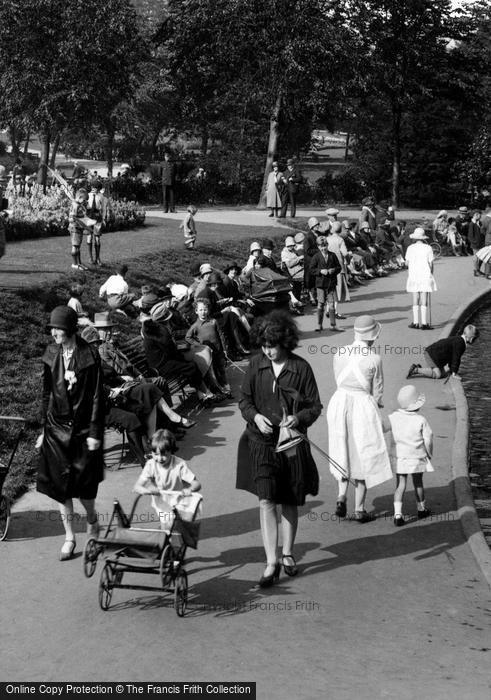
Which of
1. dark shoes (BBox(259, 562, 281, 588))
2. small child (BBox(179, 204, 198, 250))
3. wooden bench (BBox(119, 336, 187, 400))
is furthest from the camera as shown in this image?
small child (BBox(179, 204, 198, 250))

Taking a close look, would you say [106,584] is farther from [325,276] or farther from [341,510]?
[325,276]

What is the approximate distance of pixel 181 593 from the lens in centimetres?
795

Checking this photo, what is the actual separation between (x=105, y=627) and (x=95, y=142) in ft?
200

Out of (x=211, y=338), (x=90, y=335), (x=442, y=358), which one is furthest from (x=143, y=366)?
(x=442, y=358)

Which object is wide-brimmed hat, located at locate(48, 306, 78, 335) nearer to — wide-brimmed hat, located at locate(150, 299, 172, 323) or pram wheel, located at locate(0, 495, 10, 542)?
pram wheel, located at locate(0, 495, 10, 542)

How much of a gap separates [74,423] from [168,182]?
25.1 metres

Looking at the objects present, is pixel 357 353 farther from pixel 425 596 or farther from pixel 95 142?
pixel 95 142

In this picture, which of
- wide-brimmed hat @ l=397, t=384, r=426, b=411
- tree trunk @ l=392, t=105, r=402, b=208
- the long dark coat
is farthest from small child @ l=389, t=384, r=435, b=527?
tree trunk @ l=392, t=105, r=402, b=208

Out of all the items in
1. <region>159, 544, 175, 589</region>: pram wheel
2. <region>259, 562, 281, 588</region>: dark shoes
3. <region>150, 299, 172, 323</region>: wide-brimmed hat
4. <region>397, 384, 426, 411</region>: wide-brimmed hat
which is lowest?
<region>259, 562, 281, 588</region>: dark shoes

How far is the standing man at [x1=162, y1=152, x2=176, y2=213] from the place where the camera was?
107ft

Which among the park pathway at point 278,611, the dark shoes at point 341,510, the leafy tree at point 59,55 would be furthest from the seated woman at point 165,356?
the leafy tree at point 59,55

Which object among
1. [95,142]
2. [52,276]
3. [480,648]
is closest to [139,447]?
[480,648]

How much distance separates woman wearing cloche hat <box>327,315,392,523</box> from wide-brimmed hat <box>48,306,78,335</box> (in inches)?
108

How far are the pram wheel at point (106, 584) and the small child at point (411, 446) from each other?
10.9ft
